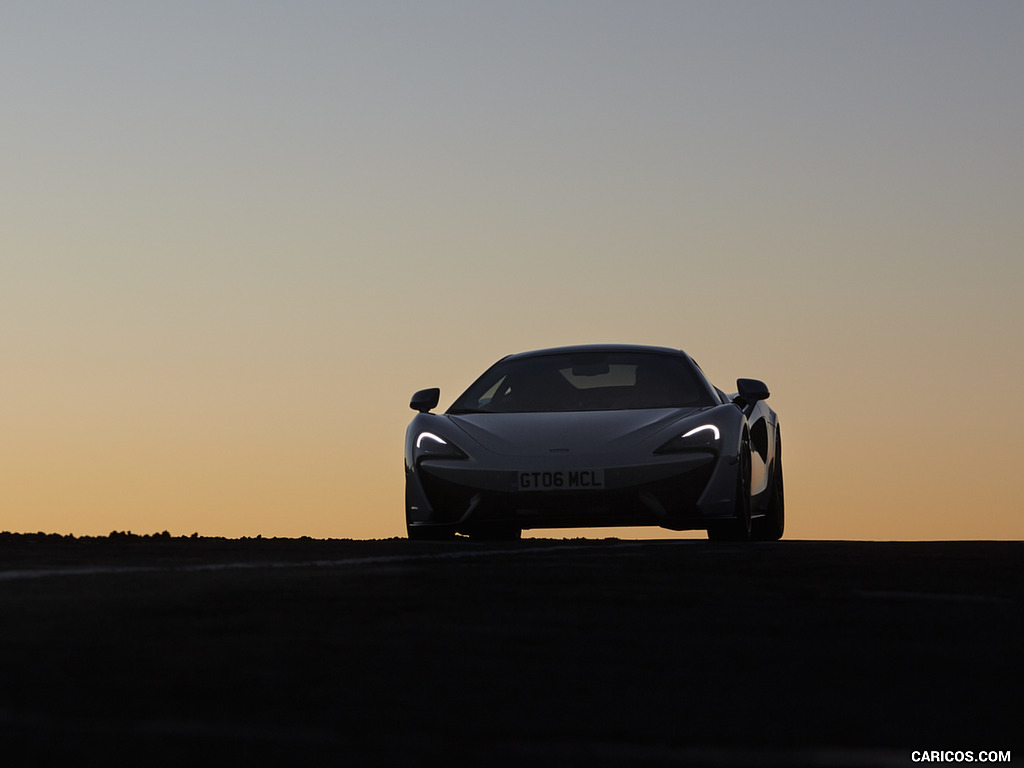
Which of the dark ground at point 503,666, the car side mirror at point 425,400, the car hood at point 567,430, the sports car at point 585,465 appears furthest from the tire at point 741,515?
the dark ground at point 503,666

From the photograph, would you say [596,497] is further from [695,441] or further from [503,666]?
[503,666]

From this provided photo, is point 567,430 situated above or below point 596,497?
above

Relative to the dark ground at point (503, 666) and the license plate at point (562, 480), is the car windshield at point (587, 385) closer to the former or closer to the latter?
the license plate at point (562, 480)

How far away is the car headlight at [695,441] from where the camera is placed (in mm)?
10516

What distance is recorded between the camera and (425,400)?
11578 mm

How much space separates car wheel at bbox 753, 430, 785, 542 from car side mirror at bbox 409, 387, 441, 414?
269 cm

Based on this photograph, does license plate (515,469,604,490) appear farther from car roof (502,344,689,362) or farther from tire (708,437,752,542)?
car roof (502,344,689,362)

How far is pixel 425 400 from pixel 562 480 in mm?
1619

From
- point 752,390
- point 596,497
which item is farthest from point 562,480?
point 752,390

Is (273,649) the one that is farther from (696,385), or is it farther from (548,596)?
(696,385)

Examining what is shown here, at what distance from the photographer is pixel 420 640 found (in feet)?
14.2

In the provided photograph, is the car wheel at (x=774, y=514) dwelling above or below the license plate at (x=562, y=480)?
below

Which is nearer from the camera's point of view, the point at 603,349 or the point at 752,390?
the point at 752,390

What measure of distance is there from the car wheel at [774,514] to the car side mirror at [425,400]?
2688mm
